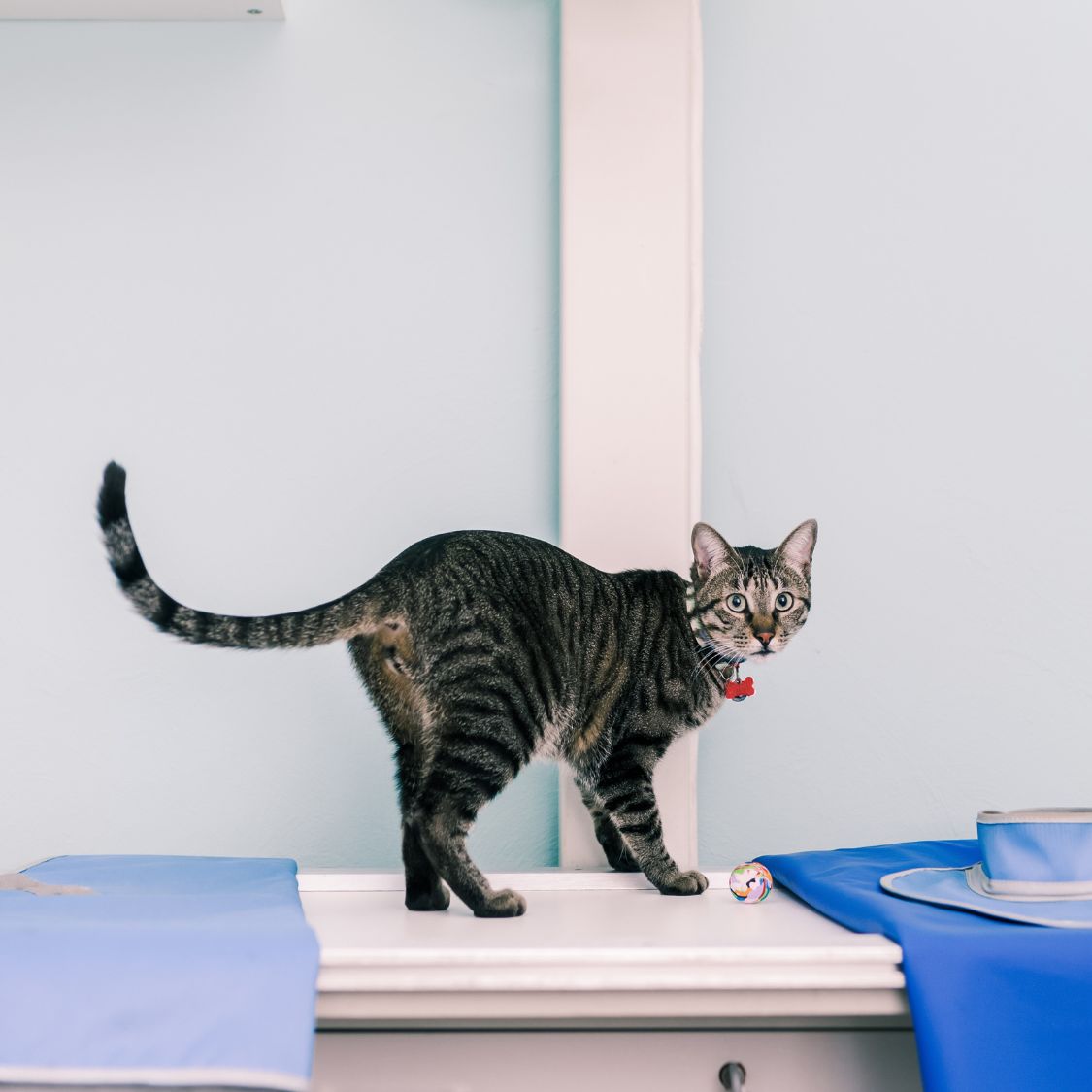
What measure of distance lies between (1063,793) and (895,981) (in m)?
0.80

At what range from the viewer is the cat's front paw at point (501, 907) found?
117 cm

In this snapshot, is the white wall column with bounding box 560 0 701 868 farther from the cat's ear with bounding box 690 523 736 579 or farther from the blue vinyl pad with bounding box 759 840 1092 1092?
the blue vinyl pad with bounding box 759 840 1092 1092

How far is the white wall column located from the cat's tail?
0.37 meters

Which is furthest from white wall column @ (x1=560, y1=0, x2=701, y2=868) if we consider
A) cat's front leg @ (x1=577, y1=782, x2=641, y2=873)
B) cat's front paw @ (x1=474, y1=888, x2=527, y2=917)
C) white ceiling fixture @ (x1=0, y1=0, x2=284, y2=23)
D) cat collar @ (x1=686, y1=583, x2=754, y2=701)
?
white ceiling fixture @ (x1=0, y1=0, x2=284, y2=23)

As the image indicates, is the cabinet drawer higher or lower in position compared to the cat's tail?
lower

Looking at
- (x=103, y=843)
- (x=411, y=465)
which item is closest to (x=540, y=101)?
(x=411, y=465)

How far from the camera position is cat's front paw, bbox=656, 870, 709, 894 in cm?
131

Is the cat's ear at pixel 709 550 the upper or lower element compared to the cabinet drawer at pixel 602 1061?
upper

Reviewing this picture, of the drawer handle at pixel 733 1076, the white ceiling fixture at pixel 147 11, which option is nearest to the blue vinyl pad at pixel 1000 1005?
the drawer handle at pixel 733 1076

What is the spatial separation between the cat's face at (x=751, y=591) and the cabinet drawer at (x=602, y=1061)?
423 mm

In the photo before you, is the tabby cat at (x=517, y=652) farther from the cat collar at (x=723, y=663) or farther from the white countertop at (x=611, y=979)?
the white countertop at (x=611, y=979)

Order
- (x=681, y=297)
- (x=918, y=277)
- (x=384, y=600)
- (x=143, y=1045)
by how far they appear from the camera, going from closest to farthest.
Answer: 1. (x=143, y=1045)
2. (x=384, y=600)
3. (x=681, y=297)
4. (x=918, y=277)

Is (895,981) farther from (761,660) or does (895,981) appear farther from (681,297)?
(681,297)

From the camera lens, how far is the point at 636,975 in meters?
0.93
